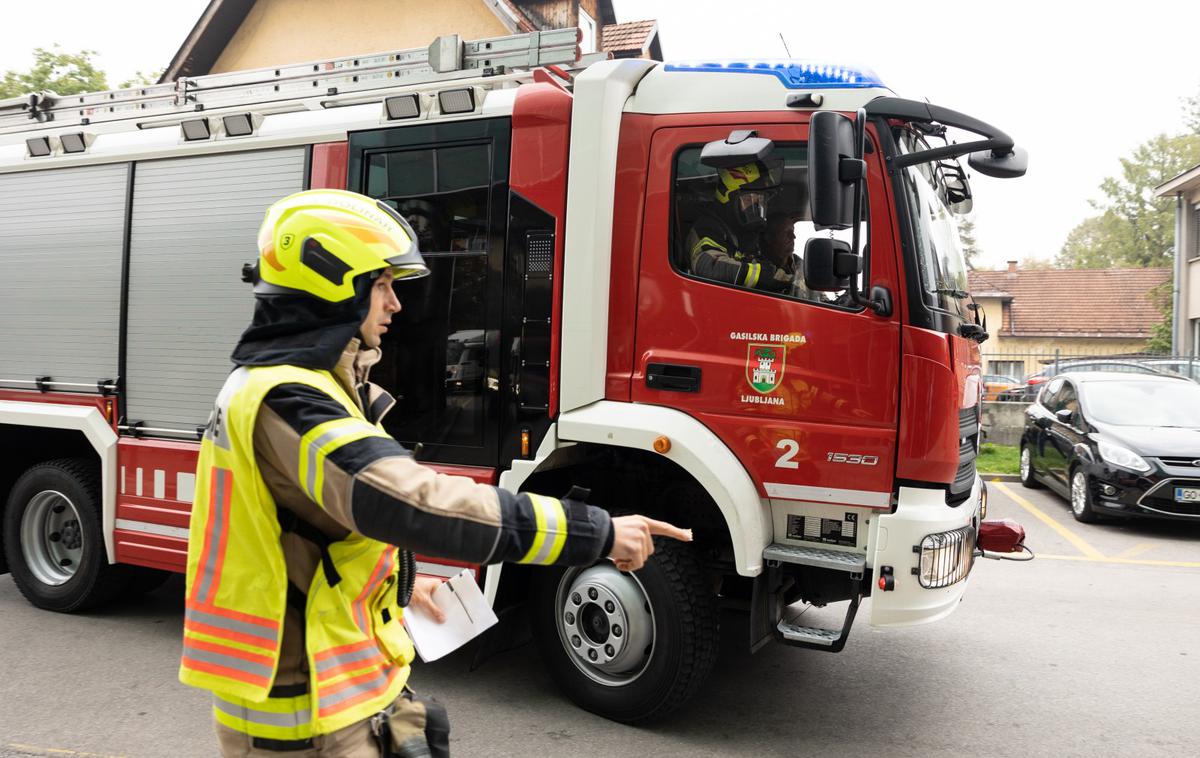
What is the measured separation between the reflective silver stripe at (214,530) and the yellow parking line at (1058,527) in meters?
8.04

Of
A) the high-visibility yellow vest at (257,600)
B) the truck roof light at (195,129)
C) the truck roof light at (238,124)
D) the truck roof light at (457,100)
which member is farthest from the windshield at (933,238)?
the truck roof light at (195,129)

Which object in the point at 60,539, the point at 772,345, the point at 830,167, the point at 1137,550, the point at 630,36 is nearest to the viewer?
the point at 830,167

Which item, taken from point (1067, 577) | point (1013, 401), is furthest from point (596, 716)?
point (1013, 401)

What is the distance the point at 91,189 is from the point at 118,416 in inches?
53.2

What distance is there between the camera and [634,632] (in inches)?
163

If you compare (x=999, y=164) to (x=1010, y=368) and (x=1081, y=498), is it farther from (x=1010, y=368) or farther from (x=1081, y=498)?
(x=1010, y=368)

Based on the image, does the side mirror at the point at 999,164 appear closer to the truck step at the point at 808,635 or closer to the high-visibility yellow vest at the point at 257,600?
the truck step at the point at 808,635

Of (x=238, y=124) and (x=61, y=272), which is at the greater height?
(x=238, y=124)

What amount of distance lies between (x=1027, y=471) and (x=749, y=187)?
9.39 m

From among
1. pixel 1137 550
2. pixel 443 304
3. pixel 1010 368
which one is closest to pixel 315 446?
pixel 443 304

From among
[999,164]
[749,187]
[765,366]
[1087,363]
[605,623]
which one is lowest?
[605,623]

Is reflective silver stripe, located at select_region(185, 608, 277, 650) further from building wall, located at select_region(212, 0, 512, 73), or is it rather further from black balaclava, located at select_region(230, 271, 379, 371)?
building wall, located at select_region(212, 0, 512, 73)

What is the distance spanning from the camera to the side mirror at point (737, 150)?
393 cm

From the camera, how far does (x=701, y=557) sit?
4258 mm
